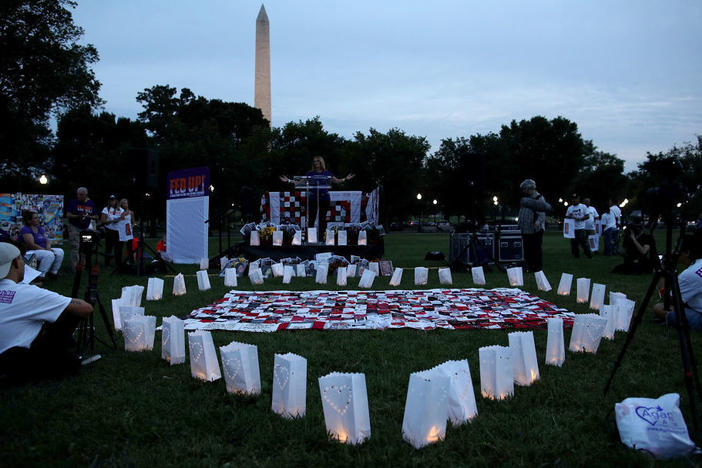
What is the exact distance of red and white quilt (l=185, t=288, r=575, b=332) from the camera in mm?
4180

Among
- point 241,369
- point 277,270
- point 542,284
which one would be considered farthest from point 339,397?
point 277,270

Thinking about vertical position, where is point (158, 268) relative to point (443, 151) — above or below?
below

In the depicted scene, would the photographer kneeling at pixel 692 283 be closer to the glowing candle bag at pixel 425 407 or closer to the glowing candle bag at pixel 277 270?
the glowing candle bag at pixel 425 407

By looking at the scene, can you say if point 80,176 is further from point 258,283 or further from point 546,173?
point 546,173

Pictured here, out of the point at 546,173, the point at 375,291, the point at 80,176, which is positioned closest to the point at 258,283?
the point at 375,291

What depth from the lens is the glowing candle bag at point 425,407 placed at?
1900mm

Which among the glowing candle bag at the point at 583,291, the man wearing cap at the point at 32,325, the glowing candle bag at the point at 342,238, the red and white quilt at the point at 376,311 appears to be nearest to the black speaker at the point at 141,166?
the glowing candle bag at the point at 342,238

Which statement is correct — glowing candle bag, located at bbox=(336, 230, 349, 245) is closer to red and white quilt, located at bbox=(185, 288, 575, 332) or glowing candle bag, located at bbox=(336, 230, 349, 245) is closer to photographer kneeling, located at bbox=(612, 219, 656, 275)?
red and white quilt, located at bbox=(185, 288, 575, 332)

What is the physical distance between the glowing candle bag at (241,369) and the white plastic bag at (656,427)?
1.76 m

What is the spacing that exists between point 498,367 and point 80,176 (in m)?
33.0

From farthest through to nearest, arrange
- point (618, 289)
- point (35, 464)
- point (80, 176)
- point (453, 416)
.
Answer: point (80, 176)
point (618, 289)
point (453, 416)
point (35, 464)

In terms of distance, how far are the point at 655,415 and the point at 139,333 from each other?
10.6 ft

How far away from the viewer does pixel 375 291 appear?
20.4 ft

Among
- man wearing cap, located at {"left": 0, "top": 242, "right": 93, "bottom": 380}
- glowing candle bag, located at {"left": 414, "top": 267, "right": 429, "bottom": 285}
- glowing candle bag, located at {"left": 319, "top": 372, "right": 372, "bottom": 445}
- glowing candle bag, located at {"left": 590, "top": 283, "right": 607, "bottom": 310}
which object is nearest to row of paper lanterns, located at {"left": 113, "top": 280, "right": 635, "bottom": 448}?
glowing candle bag, located at {"left": 319, "top": 372, "right": 372, "bottom": 445}
